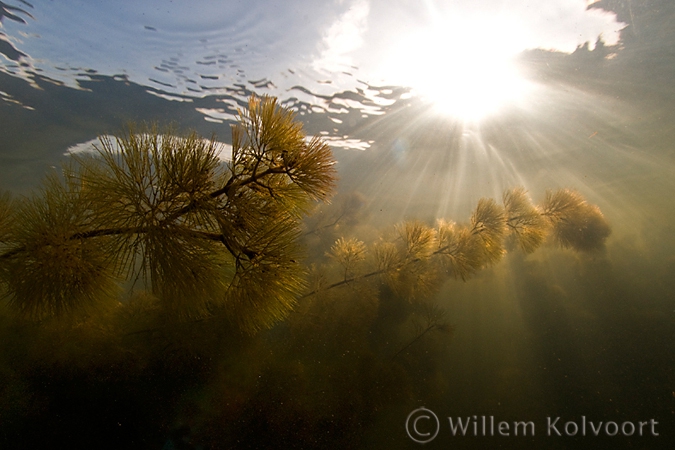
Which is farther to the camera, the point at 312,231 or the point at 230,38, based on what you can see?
the point at 312,231

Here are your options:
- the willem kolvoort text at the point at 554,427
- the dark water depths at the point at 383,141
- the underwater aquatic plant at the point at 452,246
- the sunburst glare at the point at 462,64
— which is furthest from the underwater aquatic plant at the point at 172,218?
the willem kolvoort text at the point at 554,427

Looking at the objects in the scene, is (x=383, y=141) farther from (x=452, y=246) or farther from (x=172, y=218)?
(x=172, y=218)

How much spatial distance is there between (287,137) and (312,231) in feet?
30.8

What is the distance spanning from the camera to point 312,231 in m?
11.5

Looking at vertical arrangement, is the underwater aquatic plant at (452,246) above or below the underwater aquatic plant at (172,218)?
below

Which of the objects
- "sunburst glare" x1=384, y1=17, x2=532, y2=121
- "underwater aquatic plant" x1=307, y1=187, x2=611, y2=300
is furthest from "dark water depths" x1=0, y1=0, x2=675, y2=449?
"underwater aquatic plant" x1=307, y1=187, x2=611, y2=300

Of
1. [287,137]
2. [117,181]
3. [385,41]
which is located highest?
[385,41]

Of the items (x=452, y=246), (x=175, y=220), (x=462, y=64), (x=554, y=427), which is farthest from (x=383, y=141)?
(x=175, y=220)

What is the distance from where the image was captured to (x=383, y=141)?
16.2m

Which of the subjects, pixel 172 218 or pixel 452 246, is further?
pixel 452 246

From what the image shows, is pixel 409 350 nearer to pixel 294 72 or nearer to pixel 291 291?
pixel 291 291

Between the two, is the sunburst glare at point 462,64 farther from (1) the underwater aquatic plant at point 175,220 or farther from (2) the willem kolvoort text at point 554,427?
(2) the willem kolvoort text at point 554,427

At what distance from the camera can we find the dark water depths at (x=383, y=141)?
5059 millimetres

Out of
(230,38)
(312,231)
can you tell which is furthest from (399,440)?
(230,38)
